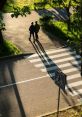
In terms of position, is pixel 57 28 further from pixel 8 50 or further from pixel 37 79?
pixel 37 79

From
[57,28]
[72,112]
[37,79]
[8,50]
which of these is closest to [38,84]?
[37,79]

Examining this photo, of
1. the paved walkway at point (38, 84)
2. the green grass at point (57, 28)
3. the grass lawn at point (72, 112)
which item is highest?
the green grass at point (57, 28)

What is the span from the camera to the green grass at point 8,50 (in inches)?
982

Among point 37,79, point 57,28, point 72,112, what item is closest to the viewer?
point 72,112

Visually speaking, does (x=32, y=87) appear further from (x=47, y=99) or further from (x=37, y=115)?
(x=37, y=115)

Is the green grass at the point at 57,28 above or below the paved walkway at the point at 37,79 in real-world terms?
above

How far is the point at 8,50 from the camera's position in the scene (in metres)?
25.2

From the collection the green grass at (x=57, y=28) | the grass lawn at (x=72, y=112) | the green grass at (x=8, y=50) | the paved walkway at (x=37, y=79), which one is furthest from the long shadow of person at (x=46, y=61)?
the grass lawn at (x=72, y=112)

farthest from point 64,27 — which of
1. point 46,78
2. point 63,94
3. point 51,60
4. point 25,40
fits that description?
point 63,94

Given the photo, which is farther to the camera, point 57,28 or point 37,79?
point 57,28

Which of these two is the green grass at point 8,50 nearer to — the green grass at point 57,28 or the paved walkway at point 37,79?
the paved walkway at point 37,79

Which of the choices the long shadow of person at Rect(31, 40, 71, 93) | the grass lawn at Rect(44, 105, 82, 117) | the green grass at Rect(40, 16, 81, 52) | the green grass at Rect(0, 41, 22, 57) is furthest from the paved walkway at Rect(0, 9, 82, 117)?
the green grass at Rect(40, 16, 81, 52)

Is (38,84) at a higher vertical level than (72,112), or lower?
higher

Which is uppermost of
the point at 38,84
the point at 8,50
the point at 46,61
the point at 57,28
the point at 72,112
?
the point at 8,50
